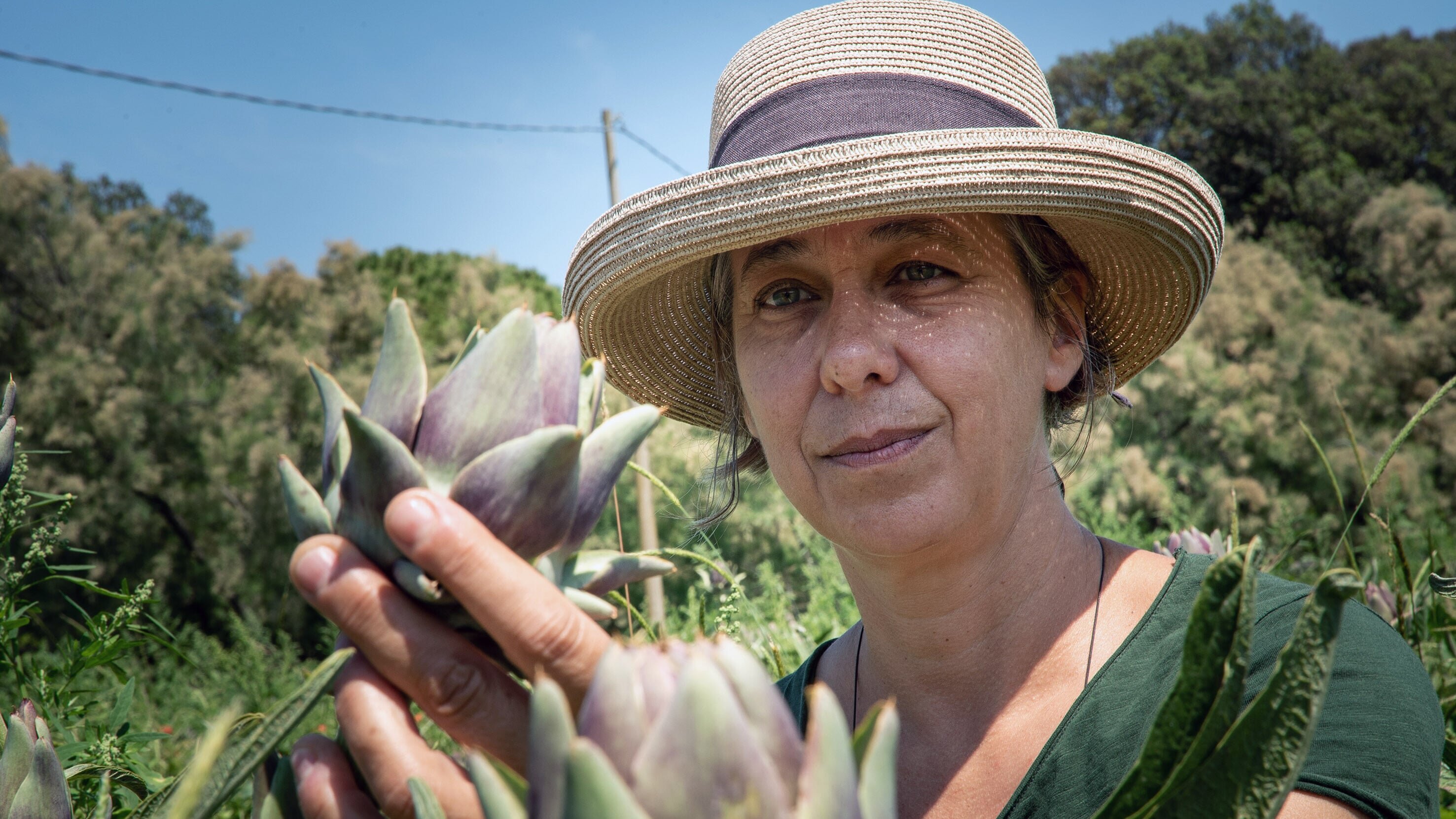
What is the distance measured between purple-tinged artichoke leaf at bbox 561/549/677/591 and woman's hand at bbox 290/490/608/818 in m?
0.06

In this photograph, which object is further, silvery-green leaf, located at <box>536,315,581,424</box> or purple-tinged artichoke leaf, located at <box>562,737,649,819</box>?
silvery-green leaf, located at <box>536,315,581,424</box>

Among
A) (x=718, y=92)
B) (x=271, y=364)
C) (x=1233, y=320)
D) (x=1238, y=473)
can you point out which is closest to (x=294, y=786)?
(x=718, y=92)

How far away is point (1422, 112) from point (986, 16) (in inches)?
876

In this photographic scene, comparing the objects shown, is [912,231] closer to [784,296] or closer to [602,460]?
[784,296]

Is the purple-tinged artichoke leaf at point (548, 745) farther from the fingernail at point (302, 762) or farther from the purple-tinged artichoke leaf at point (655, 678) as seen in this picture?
the fingernail at point (302, 762)

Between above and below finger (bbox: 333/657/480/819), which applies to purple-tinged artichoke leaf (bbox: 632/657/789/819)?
above

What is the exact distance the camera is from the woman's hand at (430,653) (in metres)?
0.47

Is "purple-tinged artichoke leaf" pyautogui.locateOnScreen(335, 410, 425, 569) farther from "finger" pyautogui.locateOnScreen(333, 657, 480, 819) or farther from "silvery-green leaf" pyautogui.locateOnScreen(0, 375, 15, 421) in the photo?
"silvery-green leaf" pyautogui.locateOnScreen(0, 375, 15, 421)

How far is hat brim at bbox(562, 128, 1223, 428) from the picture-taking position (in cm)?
117

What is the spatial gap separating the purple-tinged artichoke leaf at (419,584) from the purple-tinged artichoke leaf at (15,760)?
330 mm

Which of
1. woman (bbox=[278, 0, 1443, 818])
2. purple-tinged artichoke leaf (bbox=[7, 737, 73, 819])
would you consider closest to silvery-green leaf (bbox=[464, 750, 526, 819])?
purple-tinged artichoke leaf (bbox=[7, 737, 73, 819])

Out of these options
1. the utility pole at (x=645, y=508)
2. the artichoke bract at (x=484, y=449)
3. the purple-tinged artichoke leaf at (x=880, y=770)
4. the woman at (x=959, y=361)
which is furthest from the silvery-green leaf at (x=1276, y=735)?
the utility pole at (x=645, y=508)

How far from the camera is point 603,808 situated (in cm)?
33

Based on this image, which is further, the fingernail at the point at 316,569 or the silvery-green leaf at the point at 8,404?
the silvery-green leaf at the point at 8,404
